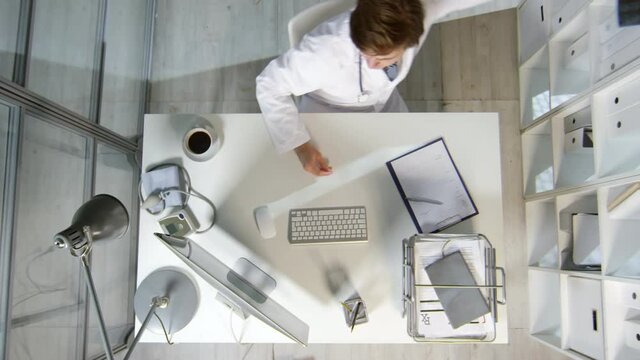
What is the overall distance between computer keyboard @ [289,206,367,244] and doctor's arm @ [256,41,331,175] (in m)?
0.14

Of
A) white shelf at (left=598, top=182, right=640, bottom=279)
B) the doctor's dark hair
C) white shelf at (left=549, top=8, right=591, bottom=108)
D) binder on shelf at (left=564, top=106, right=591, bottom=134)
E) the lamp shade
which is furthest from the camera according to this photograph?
white shelf at (left=549, top=8, right=591, bottom=108)

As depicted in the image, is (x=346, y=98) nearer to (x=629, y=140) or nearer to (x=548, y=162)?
(x=629, y=140)

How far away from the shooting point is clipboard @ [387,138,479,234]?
124 centimetres

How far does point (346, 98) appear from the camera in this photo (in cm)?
141

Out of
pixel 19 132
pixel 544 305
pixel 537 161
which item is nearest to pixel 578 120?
pixel 537 161

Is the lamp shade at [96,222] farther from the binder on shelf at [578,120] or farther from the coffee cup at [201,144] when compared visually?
the binder on shelf at [578,120]

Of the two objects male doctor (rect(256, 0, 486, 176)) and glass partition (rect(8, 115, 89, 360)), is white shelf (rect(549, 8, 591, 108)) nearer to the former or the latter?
male doctor (rect(256, 0, 486, 176))

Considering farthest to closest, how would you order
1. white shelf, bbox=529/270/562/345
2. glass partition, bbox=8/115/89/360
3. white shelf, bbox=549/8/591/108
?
white shelf, bbox=529/270/562/345
white shelf, bbox=549/8/591/108
glass partition, bbox=8/115/89/360

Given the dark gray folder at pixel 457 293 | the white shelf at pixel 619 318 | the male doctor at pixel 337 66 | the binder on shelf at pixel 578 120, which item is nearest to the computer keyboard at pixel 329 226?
the male doctor at pixel 337 66

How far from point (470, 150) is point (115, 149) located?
1412 millimetres

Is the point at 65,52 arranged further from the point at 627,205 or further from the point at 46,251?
the point at 627,205

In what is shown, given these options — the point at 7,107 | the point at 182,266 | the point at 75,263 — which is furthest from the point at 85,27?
the point at 182,266

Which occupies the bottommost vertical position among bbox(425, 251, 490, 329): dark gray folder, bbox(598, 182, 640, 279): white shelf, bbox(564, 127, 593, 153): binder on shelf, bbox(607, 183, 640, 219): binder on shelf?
bbox(425, 251, 490, 329): dark gray folder

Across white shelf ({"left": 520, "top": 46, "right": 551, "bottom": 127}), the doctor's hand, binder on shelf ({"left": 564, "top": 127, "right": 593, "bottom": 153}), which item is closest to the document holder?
the doctor's hand
